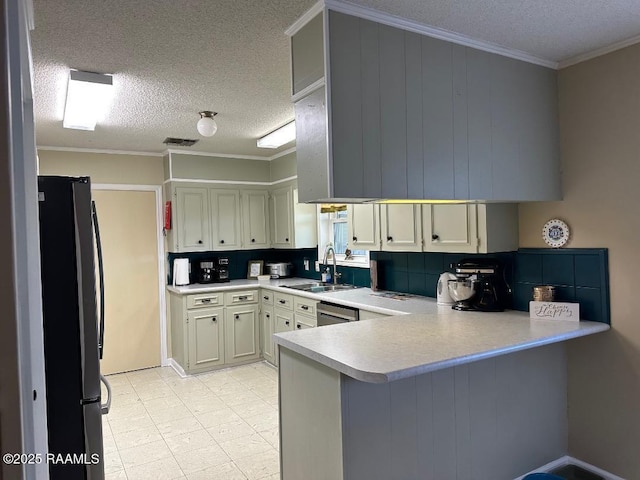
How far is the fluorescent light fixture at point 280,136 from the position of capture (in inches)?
151

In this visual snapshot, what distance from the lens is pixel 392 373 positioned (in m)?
1.72

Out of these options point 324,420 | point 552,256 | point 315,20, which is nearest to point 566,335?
point 552,256

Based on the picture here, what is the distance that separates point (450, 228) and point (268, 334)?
2.66 m

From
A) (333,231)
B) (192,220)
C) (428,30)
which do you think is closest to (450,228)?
(428,30)

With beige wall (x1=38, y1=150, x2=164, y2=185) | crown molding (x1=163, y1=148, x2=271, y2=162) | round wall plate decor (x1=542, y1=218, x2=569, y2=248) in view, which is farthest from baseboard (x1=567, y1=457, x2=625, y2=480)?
beige wall (x1=38, y1=150, x2=164, y2=185)

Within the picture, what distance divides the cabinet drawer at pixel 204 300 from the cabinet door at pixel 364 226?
1.75m

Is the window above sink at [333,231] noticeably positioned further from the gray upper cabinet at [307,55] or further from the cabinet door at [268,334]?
the gray upper cabinet at [307,55]

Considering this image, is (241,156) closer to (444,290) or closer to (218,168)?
(218,168)

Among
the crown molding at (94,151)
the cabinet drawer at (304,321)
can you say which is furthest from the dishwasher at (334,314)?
the crown molding at (94,151)

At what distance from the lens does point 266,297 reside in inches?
192

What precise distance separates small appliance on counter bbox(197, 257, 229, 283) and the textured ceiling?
87.5 inches

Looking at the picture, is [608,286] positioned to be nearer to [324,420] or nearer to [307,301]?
[324,420]

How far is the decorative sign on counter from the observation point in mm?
2496

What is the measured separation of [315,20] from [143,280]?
12.7 feet
